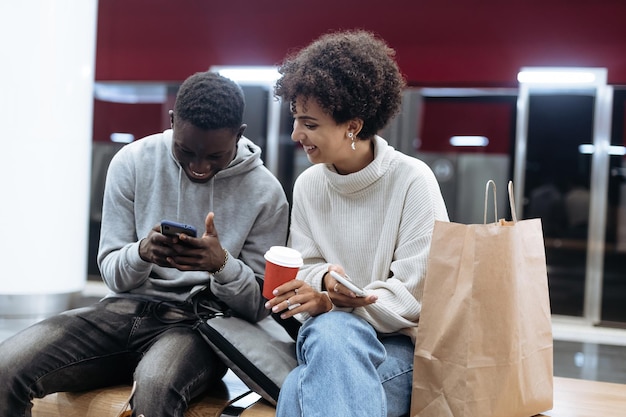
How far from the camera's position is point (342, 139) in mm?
1905

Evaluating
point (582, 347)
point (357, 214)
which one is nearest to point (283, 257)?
point (357, 214)

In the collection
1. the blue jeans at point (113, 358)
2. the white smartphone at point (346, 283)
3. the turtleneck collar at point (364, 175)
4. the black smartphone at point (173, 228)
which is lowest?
the blue jeans at point (113, 358)

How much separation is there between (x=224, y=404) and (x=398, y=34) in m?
4.78

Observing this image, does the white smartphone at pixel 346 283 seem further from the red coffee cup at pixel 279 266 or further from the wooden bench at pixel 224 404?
the wooden bench at pixel 224 404

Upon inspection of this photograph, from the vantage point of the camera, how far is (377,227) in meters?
1.90

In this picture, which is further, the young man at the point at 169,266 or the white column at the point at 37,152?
the white column at the point at 37,152

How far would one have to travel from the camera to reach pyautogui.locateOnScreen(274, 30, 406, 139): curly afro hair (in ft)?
6.08

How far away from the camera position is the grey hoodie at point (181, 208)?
2.01 m

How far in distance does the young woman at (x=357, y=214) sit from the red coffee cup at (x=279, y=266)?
26 mm

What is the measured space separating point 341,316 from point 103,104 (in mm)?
5781

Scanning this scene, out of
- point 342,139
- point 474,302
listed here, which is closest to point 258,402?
point 474,302

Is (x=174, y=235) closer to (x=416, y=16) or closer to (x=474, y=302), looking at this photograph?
(x=474, y=302)

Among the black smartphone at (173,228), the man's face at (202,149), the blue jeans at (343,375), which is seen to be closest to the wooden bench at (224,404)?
the blue jeans at (343,375)

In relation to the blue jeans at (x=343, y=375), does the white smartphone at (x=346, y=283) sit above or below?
above
